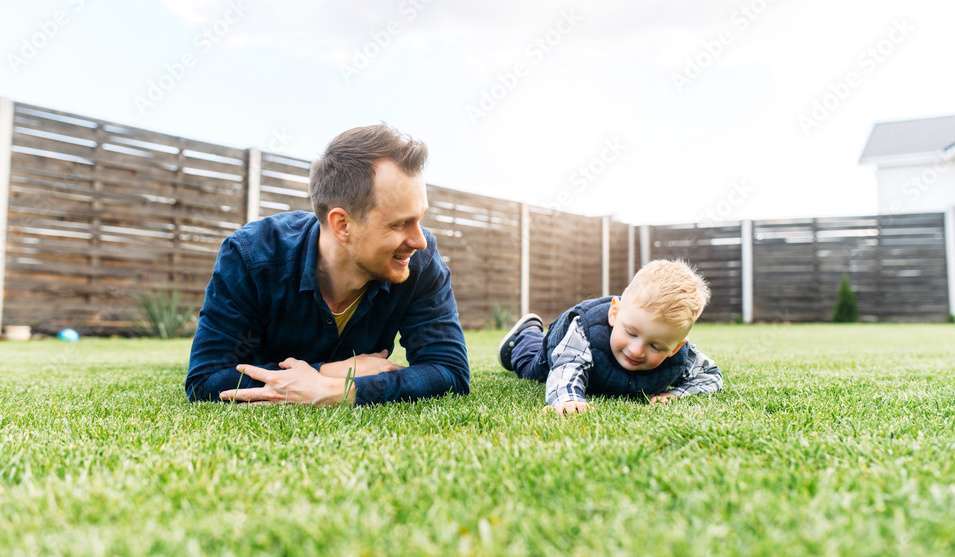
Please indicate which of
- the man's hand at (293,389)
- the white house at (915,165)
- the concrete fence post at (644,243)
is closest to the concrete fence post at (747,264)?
the concrete fence post at (644,243)

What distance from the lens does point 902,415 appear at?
1.85 meters

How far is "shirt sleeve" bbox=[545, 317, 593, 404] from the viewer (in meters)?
2.15

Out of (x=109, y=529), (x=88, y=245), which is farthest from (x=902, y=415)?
(x=88, y=245)

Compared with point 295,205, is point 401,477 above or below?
below

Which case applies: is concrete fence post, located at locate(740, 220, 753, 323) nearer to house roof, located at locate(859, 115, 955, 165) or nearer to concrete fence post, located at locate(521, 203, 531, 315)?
concrete fence post, located at locate(521, 203, 531, 315)

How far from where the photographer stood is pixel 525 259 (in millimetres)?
11188

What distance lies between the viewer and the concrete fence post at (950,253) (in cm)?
1177

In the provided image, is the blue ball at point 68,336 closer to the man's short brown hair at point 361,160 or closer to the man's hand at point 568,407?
the man's short brown hair at point 361,160

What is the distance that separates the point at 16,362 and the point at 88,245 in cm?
295

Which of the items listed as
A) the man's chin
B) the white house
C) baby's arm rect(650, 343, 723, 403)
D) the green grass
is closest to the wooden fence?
Answer: the green grass

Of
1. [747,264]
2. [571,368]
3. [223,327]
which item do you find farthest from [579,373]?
[747,264]

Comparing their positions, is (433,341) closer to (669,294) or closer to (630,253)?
(669,294)

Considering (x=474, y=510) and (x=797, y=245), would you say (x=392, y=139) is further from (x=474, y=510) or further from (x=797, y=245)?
(x=797, y=245)

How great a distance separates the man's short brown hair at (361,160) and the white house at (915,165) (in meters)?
19.9
